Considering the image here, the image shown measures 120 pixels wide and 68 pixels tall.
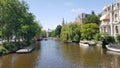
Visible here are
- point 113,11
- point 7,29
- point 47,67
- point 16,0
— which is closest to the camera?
point 47,67

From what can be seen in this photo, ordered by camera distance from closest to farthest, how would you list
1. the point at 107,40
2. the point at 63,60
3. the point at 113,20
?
the point at 63,60, the point at 107,40, the point at 113,20

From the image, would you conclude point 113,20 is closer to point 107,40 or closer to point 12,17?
point 107,40

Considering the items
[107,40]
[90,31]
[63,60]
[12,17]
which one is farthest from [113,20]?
[63,60]

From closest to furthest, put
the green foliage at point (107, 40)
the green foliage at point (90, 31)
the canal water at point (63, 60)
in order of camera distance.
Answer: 1. the canal water at point (63, 60)
2. the green foliage at point (107, 40)
3. the green foliage at point (90, 31)

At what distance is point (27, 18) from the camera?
2724 inches

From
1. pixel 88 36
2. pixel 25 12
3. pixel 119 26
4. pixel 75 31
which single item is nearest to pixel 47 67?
pixel 119 26

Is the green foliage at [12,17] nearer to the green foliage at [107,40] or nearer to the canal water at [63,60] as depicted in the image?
the canal water at [63,60]

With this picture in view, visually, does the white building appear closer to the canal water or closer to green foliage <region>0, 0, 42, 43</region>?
the canal water

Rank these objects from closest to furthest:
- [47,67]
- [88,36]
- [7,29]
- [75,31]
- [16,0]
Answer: [47,67] < [7,29] < [16,0] < [88,36] < [75,31]

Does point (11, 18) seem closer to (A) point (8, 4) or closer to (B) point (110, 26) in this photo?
(A) point (8, 4)

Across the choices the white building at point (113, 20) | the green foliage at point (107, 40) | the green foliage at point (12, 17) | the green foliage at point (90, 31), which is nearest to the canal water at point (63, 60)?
the green foliage at point (12, 17)

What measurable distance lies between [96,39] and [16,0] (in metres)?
28.2

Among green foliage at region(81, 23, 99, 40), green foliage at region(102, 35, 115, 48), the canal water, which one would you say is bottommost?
the canal water

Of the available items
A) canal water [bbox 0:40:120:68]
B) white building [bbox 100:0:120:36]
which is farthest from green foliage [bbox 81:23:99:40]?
canal water [bbox 0:40:120:68]
